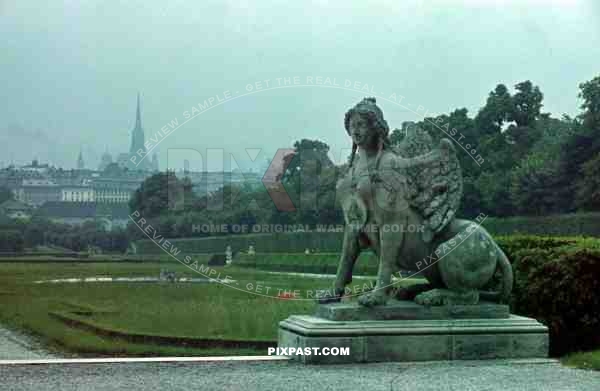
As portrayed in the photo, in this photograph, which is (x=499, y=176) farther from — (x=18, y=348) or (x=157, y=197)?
(x=18, y=348)

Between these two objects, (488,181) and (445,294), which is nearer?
(445,294)

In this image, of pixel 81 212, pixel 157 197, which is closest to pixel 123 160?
pixel 81 212

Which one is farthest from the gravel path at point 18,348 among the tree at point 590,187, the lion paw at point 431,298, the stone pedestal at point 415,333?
the tree at point 590,187

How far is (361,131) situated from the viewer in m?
8.73

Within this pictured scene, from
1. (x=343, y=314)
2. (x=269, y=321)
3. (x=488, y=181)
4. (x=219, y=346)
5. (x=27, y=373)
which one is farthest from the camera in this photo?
(x=488, y=181)

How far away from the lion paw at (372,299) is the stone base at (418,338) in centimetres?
17

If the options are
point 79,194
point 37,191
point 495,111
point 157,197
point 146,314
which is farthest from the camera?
point 37,191

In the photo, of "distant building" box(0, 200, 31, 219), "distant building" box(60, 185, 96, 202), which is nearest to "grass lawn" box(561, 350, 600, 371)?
"distant building" box(0, 200, 31, 219)

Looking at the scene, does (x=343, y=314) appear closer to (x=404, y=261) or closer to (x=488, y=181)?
(x=404, y=261)

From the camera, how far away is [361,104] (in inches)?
345

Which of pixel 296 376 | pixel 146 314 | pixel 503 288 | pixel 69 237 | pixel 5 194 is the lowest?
pixel 146 314

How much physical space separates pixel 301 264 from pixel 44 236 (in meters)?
34.3

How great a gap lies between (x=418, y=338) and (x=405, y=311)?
30 cm

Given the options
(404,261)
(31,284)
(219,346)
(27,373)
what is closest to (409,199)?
(404,261)
